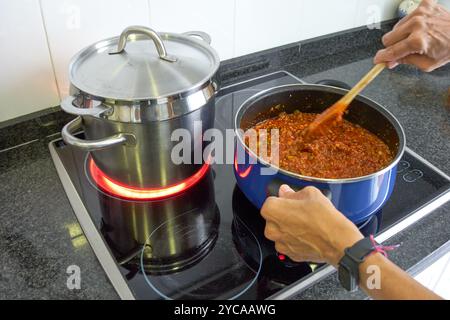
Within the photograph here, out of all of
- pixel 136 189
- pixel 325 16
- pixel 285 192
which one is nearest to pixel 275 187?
pixel 285 192

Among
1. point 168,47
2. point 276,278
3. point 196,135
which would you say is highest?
point 168,47

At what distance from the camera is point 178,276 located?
0.66 m

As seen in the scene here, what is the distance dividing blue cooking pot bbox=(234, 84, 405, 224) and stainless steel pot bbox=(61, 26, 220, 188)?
101mm

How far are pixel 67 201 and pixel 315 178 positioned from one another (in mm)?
452

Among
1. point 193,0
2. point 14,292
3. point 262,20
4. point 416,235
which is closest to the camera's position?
point 14,292

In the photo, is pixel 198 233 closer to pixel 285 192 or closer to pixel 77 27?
pixel 285 192

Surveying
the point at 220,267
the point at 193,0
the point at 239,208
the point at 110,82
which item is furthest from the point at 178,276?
the point at 193,0

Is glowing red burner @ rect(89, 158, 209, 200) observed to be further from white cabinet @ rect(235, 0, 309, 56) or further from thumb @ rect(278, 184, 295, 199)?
white cabinet @ rect(235, 0, 309, 56)

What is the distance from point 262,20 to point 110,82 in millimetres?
554

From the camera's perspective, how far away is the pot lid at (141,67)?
0.66 metres

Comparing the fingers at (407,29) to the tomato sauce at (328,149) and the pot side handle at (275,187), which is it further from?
the pot side handle at (275,187)

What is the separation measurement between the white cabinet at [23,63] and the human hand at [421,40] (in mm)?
653

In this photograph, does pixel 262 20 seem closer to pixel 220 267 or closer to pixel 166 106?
pixel 166 106

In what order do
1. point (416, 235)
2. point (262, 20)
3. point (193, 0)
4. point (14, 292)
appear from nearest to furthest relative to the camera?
point (14, 292), point (416, 235), point (193, 0), point (262, 20)
